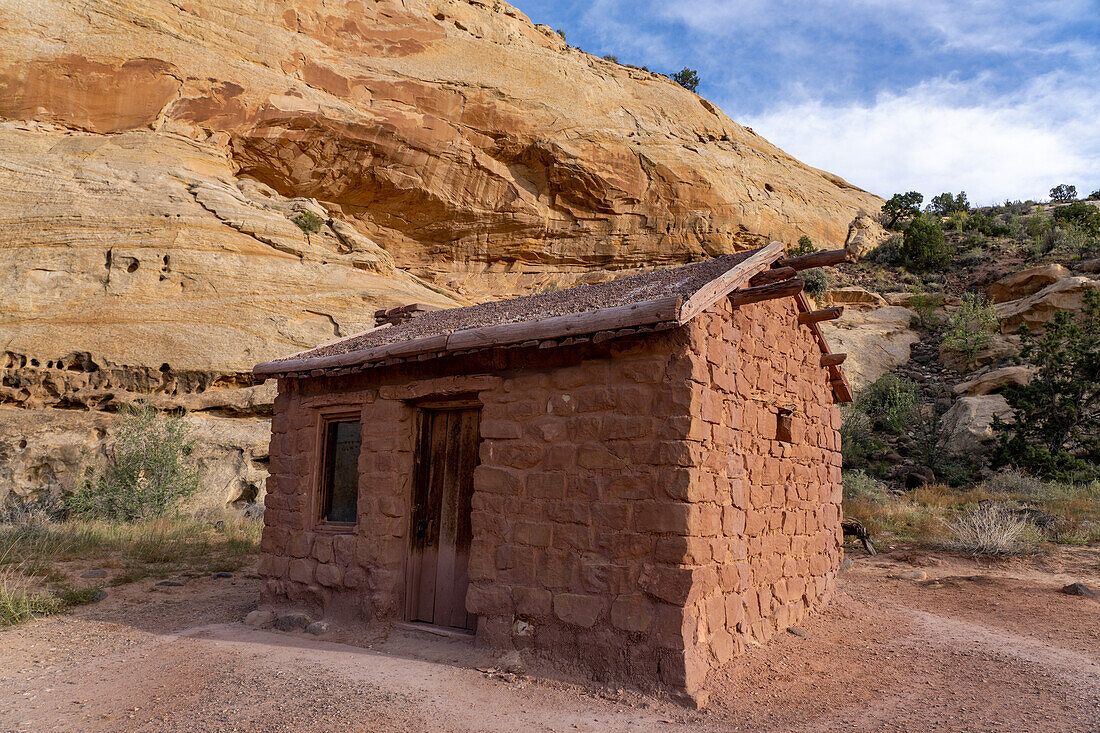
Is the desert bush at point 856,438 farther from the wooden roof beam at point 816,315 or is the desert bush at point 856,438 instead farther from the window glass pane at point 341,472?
the window glass pane at point 341,472

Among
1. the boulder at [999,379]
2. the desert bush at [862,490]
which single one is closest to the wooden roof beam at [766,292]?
the desert bush at [862,490]

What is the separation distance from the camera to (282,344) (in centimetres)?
1480

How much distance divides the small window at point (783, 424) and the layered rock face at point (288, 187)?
1064cm

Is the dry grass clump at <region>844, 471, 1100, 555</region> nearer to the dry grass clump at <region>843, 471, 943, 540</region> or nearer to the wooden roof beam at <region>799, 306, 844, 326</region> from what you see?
the dry grass clump at <region>843, 471, 943, 540</region>

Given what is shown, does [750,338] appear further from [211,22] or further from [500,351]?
[211,22]

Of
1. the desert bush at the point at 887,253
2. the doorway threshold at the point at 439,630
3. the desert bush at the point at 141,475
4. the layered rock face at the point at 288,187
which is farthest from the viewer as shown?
the desert bush at the point at 887,253

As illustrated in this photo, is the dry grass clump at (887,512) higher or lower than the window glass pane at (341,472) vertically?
lower

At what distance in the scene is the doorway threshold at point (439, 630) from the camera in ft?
19.5

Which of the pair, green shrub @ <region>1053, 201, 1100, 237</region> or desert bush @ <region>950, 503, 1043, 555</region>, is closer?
desert bush @ <region>950, 503, 1043, 555</region>

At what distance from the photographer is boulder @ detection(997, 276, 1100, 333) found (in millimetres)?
20391

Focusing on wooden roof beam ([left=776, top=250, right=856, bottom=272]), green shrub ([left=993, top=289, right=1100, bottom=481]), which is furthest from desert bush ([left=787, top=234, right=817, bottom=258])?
wooden roof beam ([left=776, top=250, right=856, bottom=272])

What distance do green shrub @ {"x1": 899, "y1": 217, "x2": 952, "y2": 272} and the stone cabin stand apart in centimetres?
2218

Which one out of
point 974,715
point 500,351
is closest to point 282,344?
point 500,351

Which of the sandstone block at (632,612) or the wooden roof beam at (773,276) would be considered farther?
the wooden roof beam at (773,276)
